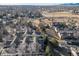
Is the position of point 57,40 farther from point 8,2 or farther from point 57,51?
point 8,2

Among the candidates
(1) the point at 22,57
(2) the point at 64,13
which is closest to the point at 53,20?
(2) the point at 64,13

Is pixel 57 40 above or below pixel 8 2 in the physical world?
below

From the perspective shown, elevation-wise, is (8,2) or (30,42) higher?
(8,2)

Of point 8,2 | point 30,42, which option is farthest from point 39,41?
point 8,2

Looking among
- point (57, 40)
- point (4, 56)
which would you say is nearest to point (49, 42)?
point (57, 40)

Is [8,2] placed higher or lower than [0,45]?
higher

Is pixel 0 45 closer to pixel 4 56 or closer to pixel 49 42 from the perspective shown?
pixel 4 56

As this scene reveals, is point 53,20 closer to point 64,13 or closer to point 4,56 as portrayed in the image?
point 64,13
